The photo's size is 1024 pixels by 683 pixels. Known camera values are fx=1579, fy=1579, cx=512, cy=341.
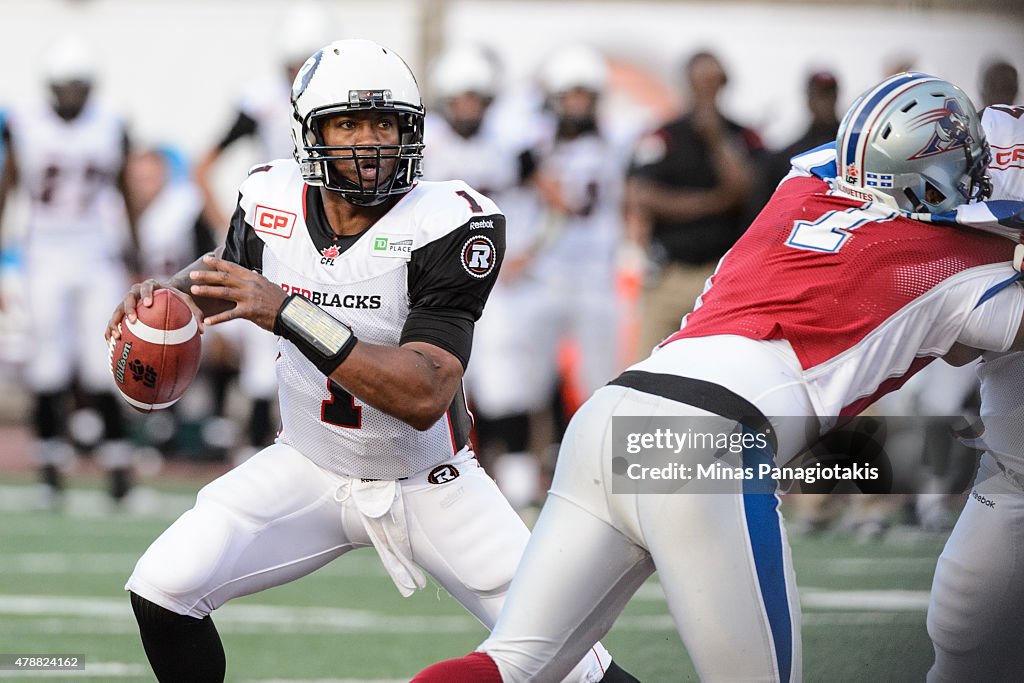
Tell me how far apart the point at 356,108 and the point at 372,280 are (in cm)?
42

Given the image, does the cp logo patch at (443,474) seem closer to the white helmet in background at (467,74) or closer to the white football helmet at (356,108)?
the white football helmet at (356,108)

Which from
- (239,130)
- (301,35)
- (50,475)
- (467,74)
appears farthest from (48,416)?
(467,74)

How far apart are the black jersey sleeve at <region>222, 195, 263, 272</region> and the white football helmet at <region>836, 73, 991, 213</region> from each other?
1435 millimetres

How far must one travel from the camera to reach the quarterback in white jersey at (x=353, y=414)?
12.0 feet

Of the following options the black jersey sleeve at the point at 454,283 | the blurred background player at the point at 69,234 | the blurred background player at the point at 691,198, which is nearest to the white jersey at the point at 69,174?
the blurred background player at the point at 69,234

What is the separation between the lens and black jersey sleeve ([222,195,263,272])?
3934 mm

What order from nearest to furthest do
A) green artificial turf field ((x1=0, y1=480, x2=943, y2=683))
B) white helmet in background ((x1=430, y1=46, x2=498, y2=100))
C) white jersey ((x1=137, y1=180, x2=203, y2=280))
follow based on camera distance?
1. green artificial turf field ((x1=0, y1=480, x2=943, y2=683))
2. white helmet in background ((x1=430, y1=46, x2=498, y2=100))
3. white jersey ((x1=137, y1=180, x2=203, y2=280))

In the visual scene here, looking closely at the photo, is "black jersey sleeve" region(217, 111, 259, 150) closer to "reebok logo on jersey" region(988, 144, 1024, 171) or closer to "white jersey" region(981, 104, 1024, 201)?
"white jersey" region(981, 104, 1024, 201)

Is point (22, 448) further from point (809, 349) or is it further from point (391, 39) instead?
point (809, 349)

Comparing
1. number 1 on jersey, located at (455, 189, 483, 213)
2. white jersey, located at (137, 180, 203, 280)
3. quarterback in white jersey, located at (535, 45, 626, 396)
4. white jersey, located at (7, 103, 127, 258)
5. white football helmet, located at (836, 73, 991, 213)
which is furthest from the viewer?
white jersey, located at (137, 180, 203, 280)

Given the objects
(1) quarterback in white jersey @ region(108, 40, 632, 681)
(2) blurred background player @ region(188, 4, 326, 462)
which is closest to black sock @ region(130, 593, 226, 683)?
(1) quarterback in white jersey @ region(108, 40, 632, 681)

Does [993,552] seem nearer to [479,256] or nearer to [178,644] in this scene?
[479,256]

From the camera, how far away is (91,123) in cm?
920

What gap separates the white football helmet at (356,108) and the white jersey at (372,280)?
0.10 meters
